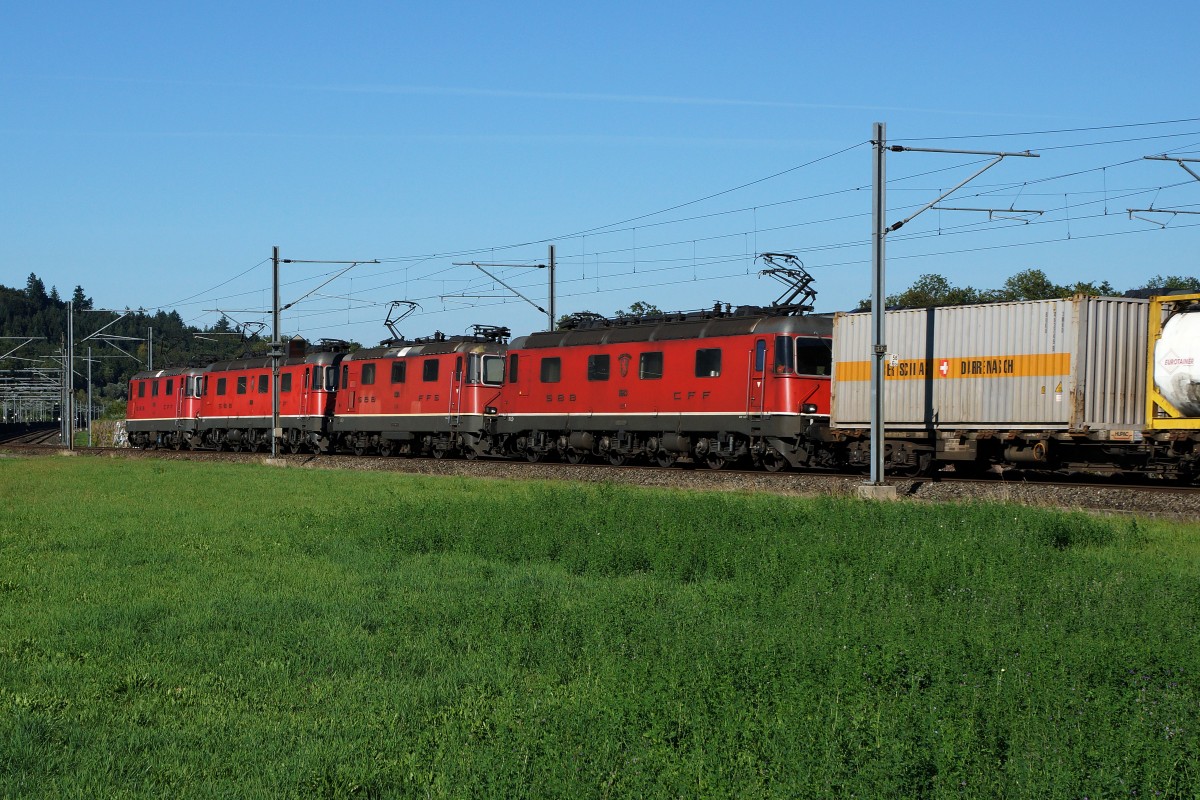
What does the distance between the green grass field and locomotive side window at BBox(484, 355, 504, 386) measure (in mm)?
21438

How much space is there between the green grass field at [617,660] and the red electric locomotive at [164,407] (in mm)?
42324

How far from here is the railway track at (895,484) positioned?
68.2 feet

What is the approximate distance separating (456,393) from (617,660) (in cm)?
3110

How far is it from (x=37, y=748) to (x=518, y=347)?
31128mm

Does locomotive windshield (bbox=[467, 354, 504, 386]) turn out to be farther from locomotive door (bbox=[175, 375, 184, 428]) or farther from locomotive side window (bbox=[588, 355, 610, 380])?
locomotive door (bbox=[175, 375, 184, 428])

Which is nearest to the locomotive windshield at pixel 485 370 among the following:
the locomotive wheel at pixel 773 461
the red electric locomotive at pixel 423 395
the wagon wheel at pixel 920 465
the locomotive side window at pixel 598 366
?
the red electric locomotive at pixel 423 395

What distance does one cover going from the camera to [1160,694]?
8125 millimetres

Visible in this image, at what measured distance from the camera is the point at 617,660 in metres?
9.58

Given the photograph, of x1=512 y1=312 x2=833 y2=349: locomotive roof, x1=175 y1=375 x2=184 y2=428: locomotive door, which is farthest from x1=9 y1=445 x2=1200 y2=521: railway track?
x1=175 y1=375 x2=184 y2=428: locomotive door

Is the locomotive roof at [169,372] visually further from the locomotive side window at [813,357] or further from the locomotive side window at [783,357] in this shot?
the locomotive side window at [813,357]

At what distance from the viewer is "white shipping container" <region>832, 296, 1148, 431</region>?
968 inches

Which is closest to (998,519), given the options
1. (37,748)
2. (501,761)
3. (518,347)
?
(501,761)

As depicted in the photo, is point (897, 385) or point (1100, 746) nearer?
point (1100, 746)

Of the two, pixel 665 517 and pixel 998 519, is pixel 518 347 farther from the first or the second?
pixel 998 519
